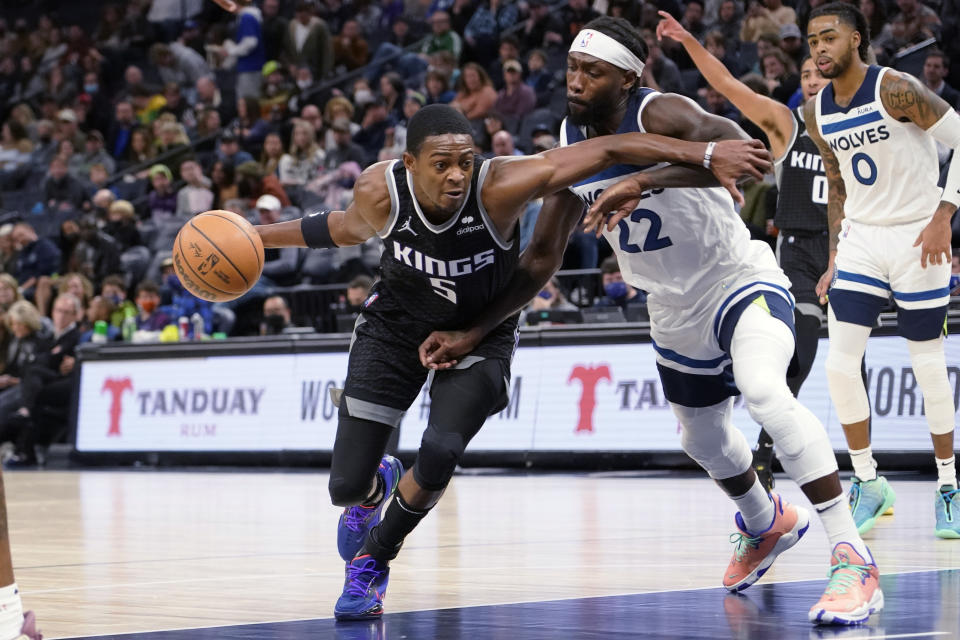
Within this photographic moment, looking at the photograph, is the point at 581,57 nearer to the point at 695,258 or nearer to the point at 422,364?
the point at 695,258

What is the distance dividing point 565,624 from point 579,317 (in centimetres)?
842

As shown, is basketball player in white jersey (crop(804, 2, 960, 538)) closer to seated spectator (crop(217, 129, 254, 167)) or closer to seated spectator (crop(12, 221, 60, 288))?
seated spectator (crop(217, 129, 254, 167))

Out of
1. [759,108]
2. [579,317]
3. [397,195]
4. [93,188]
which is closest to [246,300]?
[579,317]

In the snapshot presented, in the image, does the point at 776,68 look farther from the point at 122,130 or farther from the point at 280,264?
the point at 122,130

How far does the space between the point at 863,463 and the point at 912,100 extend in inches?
74.8

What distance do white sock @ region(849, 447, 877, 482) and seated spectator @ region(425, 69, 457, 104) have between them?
10.9 m

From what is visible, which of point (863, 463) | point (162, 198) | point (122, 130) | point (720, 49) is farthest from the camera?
point (122, 130)

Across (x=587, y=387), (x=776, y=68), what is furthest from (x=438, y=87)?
(x=587, y=387)

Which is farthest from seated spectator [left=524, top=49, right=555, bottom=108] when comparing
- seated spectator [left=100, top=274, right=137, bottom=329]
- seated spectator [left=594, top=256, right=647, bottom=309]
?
seated spectator [left=100, top=274, right=137, bottom=329]

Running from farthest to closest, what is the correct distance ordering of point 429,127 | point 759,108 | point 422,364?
point 759,108, point 422,364, point 429,127

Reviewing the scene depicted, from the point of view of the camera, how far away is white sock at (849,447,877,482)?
24.9 feet

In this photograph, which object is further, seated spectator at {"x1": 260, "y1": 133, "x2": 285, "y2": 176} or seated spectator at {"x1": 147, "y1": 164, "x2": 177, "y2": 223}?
seated spectator at {"x1": 147, "y1": 164, "x2": 177, "y2": 223}

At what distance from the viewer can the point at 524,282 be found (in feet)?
18.1

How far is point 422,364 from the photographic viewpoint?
18.0 ft
